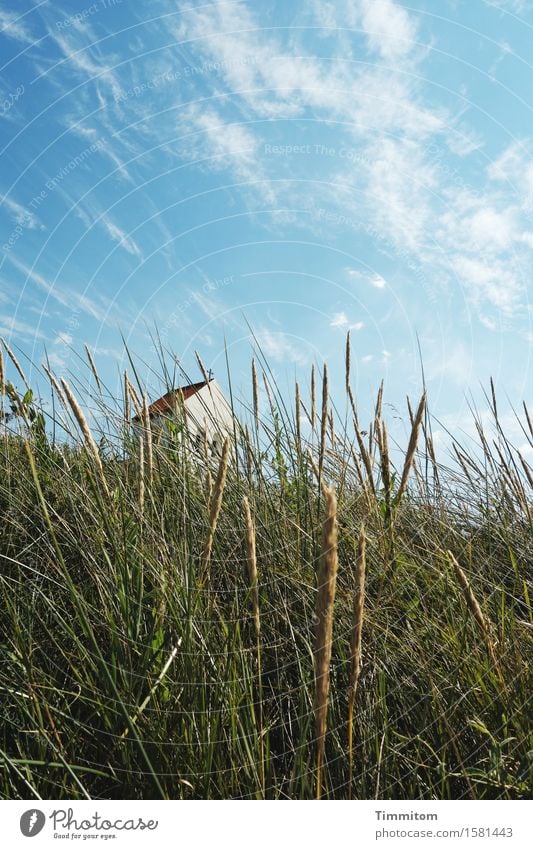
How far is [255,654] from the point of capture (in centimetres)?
177

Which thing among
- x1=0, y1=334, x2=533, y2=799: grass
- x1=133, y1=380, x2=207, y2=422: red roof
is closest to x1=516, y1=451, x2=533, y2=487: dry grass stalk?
x1=0, y1=334, x2=533, y2=799: grass

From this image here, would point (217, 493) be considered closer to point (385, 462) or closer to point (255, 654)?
point (255, 654)

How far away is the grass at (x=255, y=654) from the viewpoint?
1336mm

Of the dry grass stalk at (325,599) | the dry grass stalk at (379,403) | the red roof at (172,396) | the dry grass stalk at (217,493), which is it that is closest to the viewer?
the dry grass stalk at (325,599)

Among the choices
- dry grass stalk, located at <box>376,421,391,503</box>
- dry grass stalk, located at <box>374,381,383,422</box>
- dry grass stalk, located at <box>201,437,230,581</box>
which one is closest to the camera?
dry grass stalk, located at <box>201,437,230,581</box>

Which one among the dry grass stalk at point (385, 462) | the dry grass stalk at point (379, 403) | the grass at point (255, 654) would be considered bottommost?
the grass at point (255, 654)

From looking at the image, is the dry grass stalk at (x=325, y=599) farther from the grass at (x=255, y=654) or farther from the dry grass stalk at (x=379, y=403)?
the dry grass stalk at (x=379, y=403)

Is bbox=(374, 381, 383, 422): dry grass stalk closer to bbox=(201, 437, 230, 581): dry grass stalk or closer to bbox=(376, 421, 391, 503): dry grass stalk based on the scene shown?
bbox=(376, 421, 391, 503): dry grass stalk

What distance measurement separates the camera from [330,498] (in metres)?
0.96

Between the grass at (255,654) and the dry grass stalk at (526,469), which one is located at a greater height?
the dry grass stalk at (526,469)

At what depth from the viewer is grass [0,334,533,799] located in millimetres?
1336

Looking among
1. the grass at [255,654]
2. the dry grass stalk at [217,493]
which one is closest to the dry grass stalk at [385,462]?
the grass at [255,654]
